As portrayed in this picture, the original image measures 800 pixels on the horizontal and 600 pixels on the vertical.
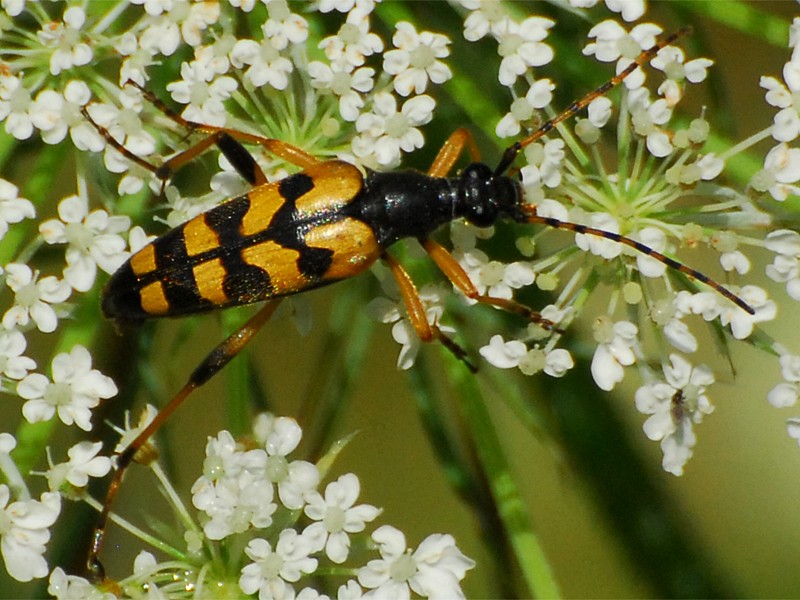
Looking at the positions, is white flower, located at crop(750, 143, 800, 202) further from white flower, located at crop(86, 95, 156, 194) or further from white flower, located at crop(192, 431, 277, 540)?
white flower, located at crop(86, 95, 156, 194)

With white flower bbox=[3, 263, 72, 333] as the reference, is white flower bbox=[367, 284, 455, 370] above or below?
above

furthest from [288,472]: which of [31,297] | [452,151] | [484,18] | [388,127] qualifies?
[484,18]

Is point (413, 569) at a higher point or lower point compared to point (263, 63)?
lower

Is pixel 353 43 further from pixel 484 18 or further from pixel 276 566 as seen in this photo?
pixel 276 566

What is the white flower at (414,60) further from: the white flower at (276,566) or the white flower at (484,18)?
the white flower at (276,566)

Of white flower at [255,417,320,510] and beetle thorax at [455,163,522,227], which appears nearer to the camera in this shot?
white flower at [255,417,320,510]

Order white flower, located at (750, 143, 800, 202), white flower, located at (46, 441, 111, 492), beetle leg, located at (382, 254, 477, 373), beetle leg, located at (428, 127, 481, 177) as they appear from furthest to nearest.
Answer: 1. beetle leg, located at (428, 127, 481, 177)
2. beetle leg, located at (382, 254, 477, 373)
3. white flower, located at (46, 441, 111, 492)
4. white flower, located at (750, 143, 800, 202)

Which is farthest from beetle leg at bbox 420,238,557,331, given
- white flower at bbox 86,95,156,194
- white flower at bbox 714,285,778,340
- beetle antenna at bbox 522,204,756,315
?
white flower at bbox 86,95,156,194
